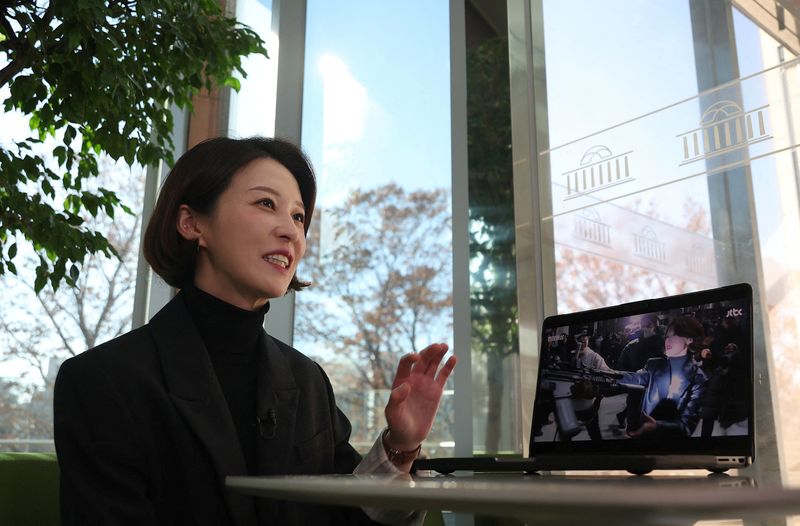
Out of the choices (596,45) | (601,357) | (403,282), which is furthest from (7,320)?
(601,357)

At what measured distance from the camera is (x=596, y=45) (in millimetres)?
2275

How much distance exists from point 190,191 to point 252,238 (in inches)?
7.1

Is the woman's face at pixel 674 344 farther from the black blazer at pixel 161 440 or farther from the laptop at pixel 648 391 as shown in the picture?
the black blazer at pixel 161 440

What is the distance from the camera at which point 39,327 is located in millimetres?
3457

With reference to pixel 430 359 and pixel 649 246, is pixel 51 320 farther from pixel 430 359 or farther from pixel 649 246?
pixel 430 359

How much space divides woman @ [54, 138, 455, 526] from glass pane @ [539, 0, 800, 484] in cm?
93

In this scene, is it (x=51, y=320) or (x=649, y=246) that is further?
(x=51, y=320)

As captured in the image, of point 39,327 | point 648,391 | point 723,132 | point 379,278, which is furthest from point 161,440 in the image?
point 39,327

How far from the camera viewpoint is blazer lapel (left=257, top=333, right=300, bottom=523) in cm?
120

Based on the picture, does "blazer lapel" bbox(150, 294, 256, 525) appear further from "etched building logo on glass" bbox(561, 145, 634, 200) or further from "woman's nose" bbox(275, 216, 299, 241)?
"etched building logo on glass" bbox(561, 145, 634, 200)

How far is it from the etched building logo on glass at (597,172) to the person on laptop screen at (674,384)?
955 mm

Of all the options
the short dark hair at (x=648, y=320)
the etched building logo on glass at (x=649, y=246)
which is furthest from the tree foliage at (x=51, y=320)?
the short dark hair at (x=648, y=320)

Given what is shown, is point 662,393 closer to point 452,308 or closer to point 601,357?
point 601,357

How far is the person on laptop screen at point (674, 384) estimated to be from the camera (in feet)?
3.61
